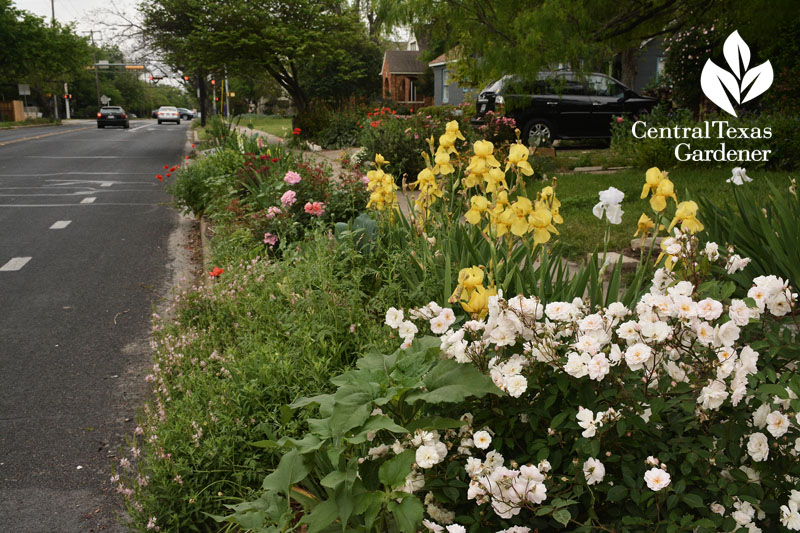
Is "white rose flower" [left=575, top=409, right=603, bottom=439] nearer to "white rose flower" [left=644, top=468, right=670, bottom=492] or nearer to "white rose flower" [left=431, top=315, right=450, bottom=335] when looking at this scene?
"white rose flower" [left=644, top=468, right=670, bottom=492]

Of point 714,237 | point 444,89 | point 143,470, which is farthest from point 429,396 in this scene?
point 444,89

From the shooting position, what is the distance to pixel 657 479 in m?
1.63

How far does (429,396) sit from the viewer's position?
190 cm

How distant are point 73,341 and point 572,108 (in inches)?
498

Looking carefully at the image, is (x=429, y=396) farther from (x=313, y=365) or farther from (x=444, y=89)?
(x=444, y=89)

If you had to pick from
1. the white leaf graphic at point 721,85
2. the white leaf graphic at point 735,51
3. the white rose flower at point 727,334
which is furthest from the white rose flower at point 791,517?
the white leaf graphic at point 721,85

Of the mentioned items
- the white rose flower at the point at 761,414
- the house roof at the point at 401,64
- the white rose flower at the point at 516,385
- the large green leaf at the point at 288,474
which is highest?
the house roof at the point at 401,64

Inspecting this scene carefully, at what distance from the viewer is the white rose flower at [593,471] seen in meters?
1.73

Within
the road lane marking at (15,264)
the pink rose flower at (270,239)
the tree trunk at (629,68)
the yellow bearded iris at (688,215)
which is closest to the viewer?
the yellow bearded iris at (688,215)

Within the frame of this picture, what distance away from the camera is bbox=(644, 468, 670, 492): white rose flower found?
1.61m

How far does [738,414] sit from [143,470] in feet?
7.06

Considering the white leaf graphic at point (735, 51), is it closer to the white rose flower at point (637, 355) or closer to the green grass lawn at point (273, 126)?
the white rose flower at point (637, 355)

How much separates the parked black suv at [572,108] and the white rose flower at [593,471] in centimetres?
1336

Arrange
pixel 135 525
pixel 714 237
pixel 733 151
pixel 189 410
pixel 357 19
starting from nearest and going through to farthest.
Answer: pixel 135 525 < pixel 189 410 < pixel 714 237 < pixel 733 151 < pixel 357 19
